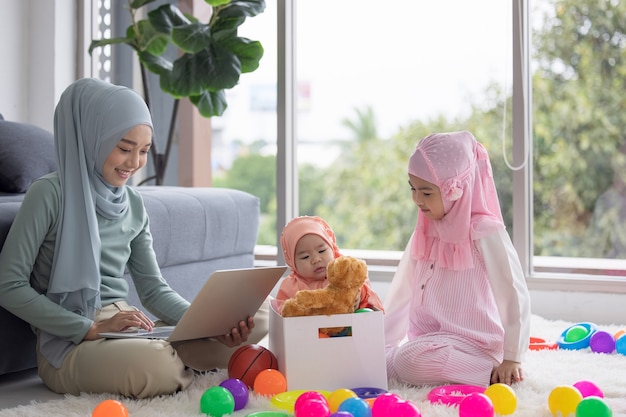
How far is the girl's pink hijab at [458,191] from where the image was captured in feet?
7.09

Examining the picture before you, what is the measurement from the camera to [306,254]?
2.27m

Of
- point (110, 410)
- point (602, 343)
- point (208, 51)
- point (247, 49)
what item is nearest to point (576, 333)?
point (602, 343)

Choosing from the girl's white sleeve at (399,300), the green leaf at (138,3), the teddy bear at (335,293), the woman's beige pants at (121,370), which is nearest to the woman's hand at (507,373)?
the girl's white sleeve at (399,300)

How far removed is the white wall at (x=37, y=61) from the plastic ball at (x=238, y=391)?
273 centimetres

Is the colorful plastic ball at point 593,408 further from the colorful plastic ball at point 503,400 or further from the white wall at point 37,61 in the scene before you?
the white wall at point 37,61

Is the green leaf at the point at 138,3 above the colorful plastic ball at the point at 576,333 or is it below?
above

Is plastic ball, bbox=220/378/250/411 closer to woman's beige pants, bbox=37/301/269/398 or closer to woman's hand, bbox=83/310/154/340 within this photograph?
woman's beige pants, bbox=37/301/269/398

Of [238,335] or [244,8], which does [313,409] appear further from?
[244,8]

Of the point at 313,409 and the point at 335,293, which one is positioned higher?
the point at 335,293

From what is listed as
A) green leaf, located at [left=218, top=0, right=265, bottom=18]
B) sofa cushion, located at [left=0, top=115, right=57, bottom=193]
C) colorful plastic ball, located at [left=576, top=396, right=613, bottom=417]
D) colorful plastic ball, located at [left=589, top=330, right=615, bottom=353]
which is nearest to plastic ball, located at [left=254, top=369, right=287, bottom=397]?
colorful plastic ball, located at [left=576, top=396, right=613, bottom=417]

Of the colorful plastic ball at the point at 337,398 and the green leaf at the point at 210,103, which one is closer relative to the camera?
the colorful plastic ball at the point at 337,398

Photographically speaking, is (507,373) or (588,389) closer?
(588,389)

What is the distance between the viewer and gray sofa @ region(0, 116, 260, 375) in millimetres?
2707

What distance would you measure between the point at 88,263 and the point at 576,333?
5.44ft
